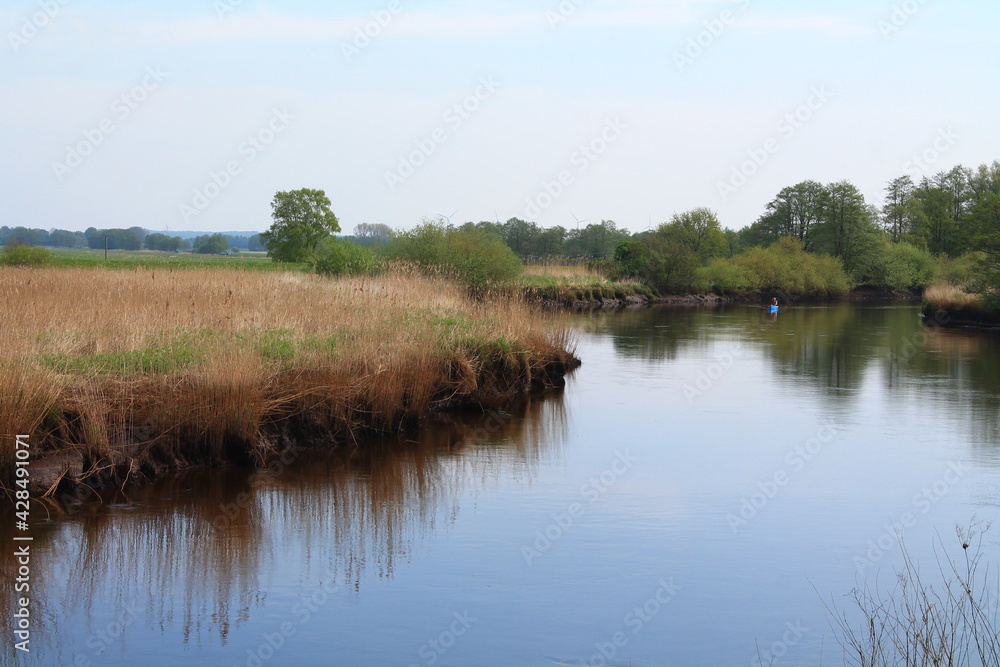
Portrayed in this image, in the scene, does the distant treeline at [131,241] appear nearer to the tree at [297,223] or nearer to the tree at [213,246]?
the tree at [213,246]

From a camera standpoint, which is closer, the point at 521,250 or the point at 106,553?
the point at 106,553

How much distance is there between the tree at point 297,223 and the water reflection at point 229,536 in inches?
2069

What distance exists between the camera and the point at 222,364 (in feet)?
34.6

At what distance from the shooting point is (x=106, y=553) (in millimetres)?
7812

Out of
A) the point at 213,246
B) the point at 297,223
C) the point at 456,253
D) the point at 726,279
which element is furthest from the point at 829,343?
the point at 213,246

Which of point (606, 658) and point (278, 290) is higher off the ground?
point (278, 290)

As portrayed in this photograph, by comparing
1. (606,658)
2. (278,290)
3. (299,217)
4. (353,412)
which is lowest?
(606,658)

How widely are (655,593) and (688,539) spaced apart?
1.53 meters

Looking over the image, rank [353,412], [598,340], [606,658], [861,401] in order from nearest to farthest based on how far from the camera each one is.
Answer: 1. [606,658]
2. [353,412]
3. [861,401]
4. [598,340]

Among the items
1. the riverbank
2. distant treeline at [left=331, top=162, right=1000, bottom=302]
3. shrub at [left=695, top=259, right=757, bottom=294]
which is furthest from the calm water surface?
shrub at [left=695, top=259, right=757, bottom=294]

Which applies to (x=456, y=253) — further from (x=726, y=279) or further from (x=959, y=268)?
(x=726, y=279)

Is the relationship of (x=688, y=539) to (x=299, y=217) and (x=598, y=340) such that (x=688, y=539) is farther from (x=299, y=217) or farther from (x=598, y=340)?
(x=299, y=217)

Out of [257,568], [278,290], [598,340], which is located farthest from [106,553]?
[598,340]

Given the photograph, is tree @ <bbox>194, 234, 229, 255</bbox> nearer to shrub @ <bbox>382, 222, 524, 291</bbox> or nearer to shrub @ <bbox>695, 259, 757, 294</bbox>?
shrub @ <bbox>695, 259, 757, 294</bbox>
